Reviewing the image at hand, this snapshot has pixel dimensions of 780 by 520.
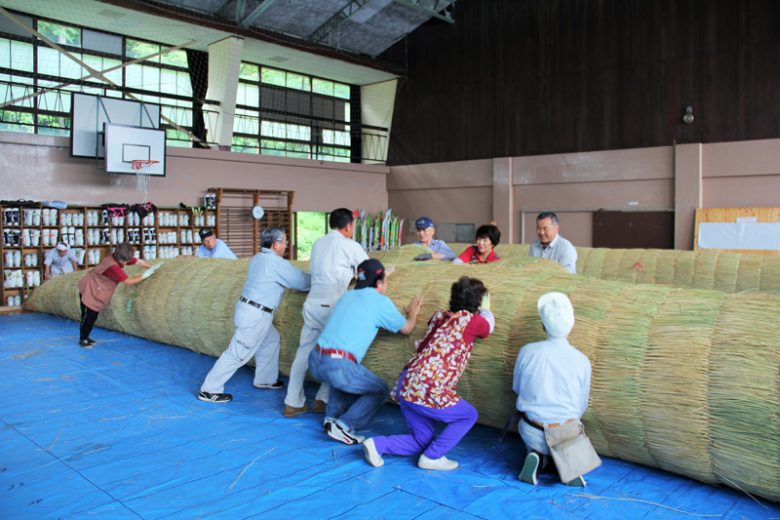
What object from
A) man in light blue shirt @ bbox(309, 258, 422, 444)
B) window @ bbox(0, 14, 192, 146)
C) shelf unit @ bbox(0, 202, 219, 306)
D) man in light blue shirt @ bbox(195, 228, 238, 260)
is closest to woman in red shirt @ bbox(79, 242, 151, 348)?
man in light blue shirt @ bbox(195, 228, 238, 260)

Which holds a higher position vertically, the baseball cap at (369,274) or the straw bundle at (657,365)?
the baseball cap at (369,274)

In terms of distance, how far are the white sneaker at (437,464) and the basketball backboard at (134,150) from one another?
9751mm

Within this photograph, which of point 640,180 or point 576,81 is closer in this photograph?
point 640,180

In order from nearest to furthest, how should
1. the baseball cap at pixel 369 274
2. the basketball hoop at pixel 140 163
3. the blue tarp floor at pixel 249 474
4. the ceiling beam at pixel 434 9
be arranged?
the blue tarp floor at pixel 249 474, the baseball cap at pixel 369 274, the basketball hoop at pixel 140 163, the ceiling beam at pixel 434 9

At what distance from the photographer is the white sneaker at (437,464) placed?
337cm

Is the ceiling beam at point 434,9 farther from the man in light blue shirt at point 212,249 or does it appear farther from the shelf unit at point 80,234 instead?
the man in light blue shirt at point 212,249

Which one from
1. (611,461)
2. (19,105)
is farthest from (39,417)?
(19,105)

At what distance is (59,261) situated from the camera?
10586 mm

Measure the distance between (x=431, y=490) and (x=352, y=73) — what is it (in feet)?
48.5

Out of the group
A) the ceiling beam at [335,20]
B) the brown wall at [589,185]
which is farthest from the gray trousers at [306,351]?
the ceiling beam at [335,20]

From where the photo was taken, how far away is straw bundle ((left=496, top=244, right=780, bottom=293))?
282 inches

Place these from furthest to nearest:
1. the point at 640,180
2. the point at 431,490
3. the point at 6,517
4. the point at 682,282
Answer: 1. the point at 640,180
2. the point at 682,282
3. the point at 431,490
4. the point at 6,517

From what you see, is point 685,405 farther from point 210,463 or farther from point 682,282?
point 682,282

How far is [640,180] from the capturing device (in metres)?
12.4
